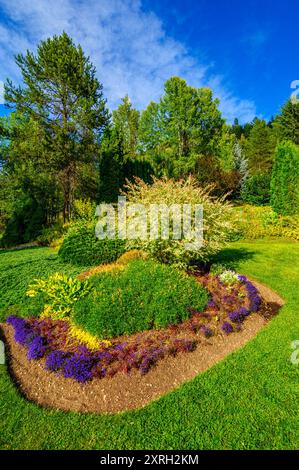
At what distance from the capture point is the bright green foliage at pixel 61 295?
5320 millimetres

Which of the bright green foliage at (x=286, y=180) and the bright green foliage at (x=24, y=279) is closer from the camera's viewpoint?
the bright green foliage at (x=24, y=279)

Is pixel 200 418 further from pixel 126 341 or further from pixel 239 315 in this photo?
pixel 239 315

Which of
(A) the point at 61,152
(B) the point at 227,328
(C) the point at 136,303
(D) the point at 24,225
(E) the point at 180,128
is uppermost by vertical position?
(E) the point at 180,128

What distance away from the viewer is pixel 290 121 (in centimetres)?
2766

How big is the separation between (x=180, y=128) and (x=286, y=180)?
1783cm

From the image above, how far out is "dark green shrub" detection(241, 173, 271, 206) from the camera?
2030 cm

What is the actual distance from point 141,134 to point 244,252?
77.6ft

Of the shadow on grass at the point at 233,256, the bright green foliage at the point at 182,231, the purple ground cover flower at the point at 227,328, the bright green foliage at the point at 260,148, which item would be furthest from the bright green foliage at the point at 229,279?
the bright green foliage at the point at 260,148

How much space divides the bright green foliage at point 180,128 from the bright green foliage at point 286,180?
13.6m

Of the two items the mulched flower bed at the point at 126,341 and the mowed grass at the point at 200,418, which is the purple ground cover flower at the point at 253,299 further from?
the mowed grass at the point at 200,418

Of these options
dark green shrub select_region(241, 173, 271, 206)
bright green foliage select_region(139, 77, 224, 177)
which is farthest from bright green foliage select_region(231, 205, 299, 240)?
bright green foliage select_region(139, 77, 224, 177)

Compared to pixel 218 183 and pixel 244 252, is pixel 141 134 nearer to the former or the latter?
pixel 218 183

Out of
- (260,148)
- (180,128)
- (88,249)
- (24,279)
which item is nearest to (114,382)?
(24,279)

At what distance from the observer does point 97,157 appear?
19.7 m
